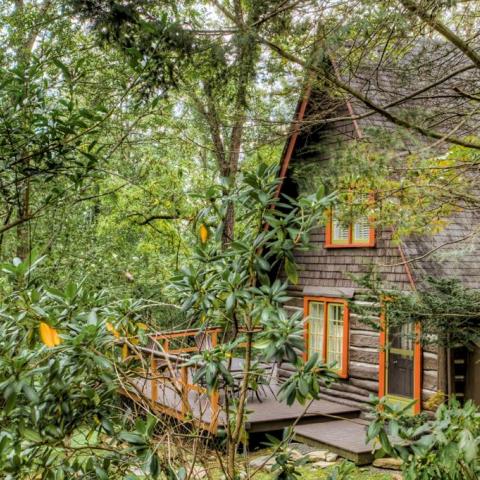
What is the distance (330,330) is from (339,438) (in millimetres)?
2895

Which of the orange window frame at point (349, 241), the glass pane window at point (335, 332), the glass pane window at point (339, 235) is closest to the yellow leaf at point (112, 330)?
the orange window frame at point (349, 241)

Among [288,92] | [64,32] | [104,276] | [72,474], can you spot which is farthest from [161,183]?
[72,474]

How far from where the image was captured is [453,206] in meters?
6.45

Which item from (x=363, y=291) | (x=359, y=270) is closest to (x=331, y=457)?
(x=363, y=291)

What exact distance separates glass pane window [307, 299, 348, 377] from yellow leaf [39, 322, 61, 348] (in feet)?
30.0

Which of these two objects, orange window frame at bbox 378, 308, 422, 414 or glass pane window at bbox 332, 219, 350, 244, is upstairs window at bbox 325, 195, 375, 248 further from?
orange window frame at bbox 378, 308, 422, 414

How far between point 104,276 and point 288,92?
6361 mm

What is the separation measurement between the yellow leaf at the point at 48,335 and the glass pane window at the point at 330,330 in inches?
360

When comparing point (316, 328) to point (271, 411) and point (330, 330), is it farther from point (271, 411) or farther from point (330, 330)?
point (271, 411)

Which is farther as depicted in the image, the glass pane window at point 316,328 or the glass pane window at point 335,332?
the glass pane window at point 316,328

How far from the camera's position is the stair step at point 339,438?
8.28 meters

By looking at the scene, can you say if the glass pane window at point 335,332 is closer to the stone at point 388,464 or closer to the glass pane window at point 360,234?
the glass pane window at point 360,234

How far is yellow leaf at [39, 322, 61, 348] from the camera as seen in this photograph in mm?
2324

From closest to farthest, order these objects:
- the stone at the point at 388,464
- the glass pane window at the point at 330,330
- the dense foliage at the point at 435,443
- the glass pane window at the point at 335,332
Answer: the dense foliage at the point at 435,443 < the stone at the point at 388,464 < the glass pane window at the point at 330,330 < the glass pane window at the point at 335,332
